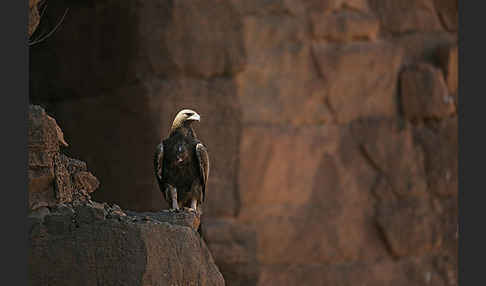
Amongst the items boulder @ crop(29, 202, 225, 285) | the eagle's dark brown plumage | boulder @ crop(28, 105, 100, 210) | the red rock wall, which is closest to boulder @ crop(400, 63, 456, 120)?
the red rock wall

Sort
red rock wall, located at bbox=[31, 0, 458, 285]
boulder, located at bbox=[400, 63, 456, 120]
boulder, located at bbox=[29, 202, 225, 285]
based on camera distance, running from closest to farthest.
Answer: boulder, located at bbox=[29, 202, 225, 285] < red rock wall, located at bbox=[31, 0, 458, 285] < boulder, located at bbox=[400, 63, 456, 120]

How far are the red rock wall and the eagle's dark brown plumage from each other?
1.58 meters

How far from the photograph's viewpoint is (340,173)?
6207 mm

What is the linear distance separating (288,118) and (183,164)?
8.18 feet

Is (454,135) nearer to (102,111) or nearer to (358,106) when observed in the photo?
(358,106)

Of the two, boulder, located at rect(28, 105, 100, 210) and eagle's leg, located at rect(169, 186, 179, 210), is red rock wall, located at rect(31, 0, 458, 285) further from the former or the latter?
boulder, located at rect(28, 105, 100, 210)

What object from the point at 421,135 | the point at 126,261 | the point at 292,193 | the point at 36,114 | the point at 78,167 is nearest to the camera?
the point at 126,261

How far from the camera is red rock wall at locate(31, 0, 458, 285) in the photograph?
527cm

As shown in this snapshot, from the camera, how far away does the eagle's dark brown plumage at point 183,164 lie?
357 cm

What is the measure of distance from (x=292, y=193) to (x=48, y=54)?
1.99 m

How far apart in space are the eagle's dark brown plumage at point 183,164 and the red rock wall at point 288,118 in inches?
62.4

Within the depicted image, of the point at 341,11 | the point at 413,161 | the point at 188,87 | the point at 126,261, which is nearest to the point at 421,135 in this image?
the point at 413,161

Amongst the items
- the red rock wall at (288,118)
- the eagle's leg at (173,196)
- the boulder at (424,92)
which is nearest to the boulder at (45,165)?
the eagle's leg at (173,196)

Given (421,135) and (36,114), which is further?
(421,135)
